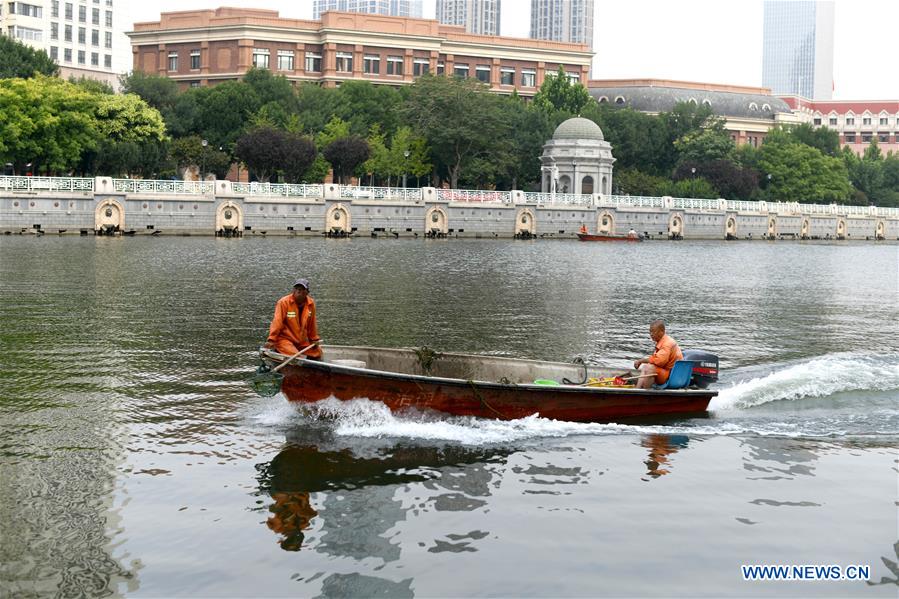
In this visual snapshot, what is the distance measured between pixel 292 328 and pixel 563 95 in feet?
366

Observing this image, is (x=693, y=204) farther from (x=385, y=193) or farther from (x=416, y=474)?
(x=416, y=474)

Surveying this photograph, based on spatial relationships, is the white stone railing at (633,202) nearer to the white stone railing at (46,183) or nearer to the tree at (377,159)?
the tree at (377,159)

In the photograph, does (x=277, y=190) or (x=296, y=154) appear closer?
(x=277, y=190)

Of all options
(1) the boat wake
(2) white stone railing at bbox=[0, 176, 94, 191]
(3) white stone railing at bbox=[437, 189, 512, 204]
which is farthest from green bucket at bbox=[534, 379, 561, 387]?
(3) white stone railing at bbox=[437, 189, 512, 204]

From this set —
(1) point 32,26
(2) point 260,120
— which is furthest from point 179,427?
(1) point 32,26

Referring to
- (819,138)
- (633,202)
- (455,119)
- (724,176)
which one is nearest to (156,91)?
(455,119)

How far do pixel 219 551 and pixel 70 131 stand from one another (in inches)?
2896

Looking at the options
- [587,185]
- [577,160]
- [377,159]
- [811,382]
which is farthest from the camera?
[587,185]

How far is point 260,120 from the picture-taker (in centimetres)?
9688

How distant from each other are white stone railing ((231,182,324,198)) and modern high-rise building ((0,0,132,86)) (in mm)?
42385

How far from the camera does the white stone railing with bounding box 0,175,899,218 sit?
2881 inches

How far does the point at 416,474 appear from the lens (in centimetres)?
1493

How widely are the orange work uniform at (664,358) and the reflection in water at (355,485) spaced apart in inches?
153

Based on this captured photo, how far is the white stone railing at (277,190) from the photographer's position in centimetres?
7988
